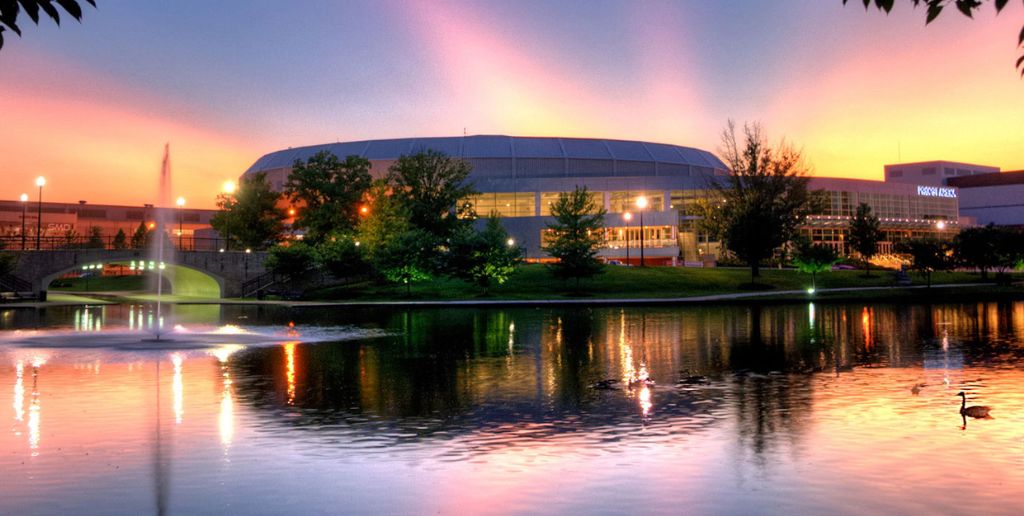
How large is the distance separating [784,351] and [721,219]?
60.0 metres

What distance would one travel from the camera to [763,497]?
964 centimetres

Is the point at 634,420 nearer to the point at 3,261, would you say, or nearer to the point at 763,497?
the point at 763,497

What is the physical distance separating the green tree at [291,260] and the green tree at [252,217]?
21509 millimetres

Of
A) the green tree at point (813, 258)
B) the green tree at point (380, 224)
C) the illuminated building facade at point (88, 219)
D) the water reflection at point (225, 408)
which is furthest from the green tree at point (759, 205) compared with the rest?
the illuminated building facade at point (88, 219)

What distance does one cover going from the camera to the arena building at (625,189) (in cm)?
11275

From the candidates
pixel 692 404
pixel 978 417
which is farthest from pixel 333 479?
pixel 978 417

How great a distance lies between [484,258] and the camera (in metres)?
68.2

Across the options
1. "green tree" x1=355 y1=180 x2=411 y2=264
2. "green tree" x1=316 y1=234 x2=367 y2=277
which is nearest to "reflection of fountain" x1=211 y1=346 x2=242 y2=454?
"green tree" x1=316 y1=234 x2=367 y2=277

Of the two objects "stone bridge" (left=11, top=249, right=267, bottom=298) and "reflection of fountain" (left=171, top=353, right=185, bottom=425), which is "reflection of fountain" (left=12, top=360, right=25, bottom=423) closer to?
"reflection of fountain" (left=171, top=353, right=185, bottom=425)

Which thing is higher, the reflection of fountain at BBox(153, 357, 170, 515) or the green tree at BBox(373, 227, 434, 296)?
the green tree at BBox(373, 227, 434, 296)

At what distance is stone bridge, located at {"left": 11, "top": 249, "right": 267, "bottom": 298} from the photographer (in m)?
67.1

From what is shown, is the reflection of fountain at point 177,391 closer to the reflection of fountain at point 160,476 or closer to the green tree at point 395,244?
the reflection of fountain at point 160,476

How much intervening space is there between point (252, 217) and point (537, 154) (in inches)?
2007

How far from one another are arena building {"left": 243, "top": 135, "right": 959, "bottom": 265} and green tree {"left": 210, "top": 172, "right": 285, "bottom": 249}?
23136 mm
